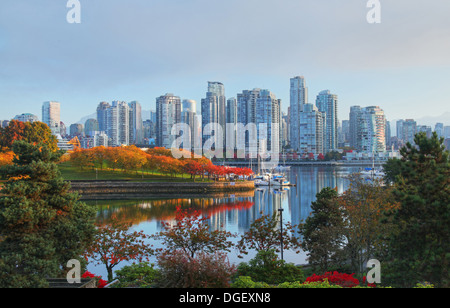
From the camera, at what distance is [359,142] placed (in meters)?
103

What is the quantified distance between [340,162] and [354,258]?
272ft

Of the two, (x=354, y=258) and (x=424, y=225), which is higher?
(x=424, y=225)

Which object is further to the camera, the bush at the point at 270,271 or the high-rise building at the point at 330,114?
the high-rise building at the point at 330,114

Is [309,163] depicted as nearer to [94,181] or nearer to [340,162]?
[340,162]

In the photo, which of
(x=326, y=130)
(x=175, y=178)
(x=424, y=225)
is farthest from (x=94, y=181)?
(x=326, y=130)

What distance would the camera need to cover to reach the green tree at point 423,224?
598 centimetres

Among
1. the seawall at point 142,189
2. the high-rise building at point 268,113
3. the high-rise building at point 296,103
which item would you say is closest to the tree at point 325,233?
the seawall at point 142,189

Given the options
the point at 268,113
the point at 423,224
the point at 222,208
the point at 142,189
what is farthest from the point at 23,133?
the point at 268,113

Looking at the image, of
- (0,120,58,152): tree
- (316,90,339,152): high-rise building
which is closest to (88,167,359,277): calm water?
(0,120,58,152): tree

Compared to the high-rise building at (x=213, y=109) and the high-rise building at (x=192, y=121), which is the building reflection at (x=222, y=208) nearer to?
the high-rise building at (x=192, y=121)

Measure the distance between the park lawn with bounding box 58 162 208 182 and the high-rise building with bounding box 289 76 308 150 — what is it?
78.6 metres

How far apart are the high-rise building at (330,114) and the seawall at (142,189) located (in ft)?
288

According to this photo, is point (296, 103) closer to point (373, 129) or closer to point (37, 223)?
point (373, 129)
